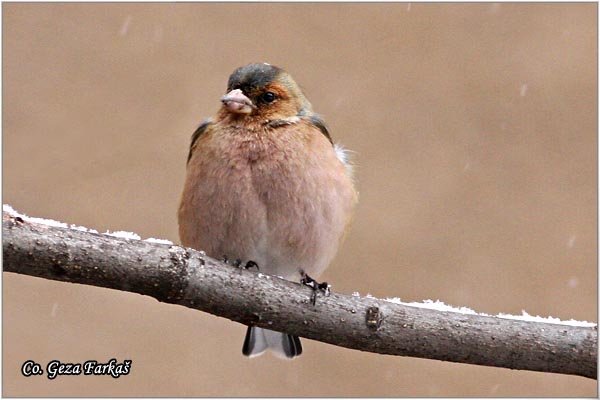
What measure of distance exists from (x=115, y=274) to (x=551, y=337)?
42.8 inches

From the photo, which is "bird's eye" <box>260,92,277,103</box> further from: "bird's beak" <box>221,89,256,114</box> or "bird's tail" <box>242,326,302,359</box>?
"bird's tail" <box>242,326,302,359</box>

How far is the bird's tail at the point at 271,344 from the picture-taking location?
8.62 ft

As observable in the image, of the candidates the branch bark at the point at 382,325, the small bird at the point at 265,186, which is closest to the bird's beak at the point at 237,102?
the small bird at the point at 265,186

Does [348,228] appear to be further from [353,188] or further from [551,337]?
[551,337]

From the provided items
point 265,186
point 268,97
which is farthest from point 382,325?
point 268,97

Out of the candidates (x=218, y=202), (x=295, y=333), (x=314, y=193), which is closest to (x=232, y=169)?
(x=218, y=202)

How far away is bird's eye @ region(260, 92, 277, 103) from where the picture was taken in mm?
2473

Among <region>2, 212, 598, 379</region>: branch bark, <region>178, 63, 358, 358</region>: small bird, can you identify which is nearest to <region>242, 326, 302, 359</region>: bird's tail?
<region>178, 63, 358, 358</region>: small bird

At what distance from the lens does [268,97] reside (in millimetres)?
2480

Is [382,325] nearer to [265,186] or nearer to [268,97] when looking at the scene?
[265,186]

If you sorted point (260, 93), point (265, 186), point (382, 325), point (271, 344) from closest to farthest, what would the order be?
1. point (382, 325)
2. point (265, 186)
3. point (260, 93)
4. point (271, 344)

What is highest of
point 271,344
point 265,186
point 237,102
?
point 237,102

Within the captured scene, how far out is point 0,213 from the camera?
64.2 inches

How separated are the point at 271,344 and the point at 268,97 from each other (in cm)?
86
